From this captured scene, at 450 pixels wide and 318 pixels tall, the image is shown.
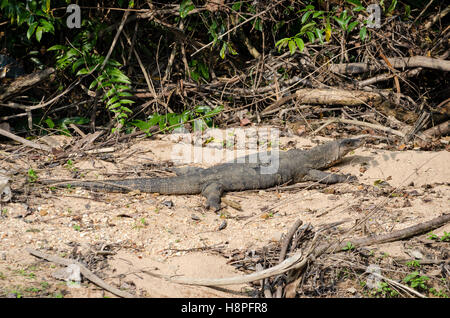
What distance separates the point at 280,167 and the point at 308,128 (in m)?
1.74

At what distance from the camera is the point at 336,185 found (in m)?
6.15

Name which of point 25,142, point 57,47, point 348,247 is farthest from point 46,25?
point 348,247

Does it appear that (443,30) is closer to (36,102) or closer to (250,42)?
(250,42)

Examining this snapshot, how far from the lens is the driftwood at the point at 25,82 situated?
6.84m

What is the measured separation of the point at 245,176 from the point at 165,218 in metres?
1.49

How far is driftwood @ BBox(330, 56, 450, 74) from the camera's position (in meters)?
7.51

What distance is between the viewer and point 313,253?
4.00 meters

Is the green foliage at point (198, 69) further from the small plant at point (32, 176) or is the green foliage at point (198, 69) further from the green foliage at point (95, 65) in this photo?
the small plant at point (32, 176)

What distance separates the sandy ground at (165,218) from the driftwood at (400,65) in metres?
1.93

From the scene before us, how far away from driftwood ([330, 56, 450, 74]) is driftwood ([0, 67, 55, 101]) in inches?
190

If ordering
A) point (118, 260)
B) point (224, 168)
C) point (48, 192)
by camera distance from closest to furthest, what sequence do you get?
1. point (118, 260)
2. point (48, 192)
3. point (224, 168)

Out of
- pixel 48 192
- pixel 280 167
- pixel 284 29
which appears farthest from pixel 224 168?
pixel 284 29

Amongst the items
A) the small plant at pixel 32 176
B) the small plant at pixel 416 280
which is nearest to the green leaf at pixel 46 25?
the small plant at pixel 32 176

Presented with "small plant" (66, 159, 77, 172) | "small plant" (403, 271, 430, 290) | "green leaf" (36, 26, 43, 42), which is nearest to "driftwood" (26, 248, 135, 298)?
"small plant" (66, 159, 77, 172)
